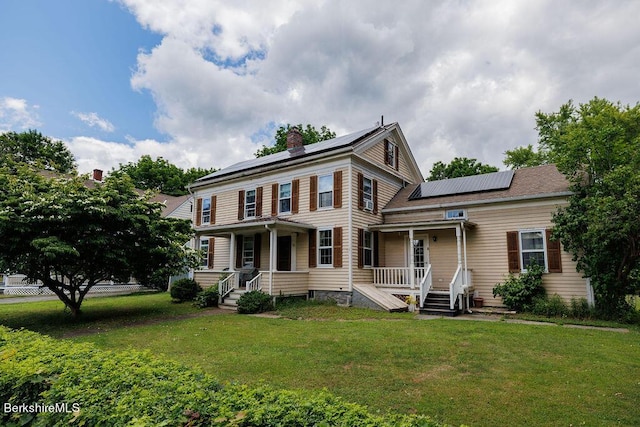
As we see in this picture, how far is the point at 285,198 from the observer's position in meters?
16.4

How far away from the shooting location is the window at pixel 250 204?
1744cm

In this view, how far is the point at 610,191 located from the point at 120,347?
13472 mm

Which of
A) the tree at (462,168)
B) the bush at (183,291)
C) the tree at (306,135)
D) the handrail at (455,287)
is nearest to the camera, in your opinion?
the handrail at (455,287)

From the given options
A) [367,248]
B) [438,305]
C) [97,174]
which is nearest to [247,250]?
[367,248]

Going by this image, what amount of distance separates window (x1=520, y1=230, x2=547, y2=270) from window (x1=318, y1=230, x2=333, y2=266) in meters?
7.12

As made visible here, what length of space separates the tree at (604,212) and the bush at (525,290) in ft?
4.26

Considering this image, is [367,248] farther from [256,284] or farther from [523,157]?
[523,157]

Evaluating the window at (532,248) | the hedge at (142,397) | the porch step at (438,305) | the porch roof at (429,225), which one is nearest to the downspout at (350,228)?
the porch roof at (429,225)

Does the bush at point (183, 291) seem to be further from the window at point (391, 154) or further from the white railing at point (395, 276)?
the window at point (391, 154)

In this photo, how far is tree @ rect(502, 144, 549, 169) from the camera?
26.8m

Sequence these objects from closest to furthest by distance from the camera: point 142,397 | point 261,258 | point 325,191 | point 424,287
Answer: point 142,397, point 424,287, point 325,191, point 261,258

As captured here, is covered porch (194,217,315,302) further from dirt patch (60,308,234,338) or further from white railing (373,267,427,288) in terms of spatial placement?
white railing (373,267,427,288)

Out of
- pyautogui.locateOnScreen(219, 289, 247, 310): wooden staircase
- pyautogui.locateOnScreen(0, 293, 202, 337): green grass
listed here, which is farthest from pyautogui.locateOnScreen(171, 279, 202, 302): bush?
pyautogui.locateOnScreen(219, 289, 247, 310): wooden staircase

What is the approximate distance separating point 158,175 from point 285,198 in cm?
2899
